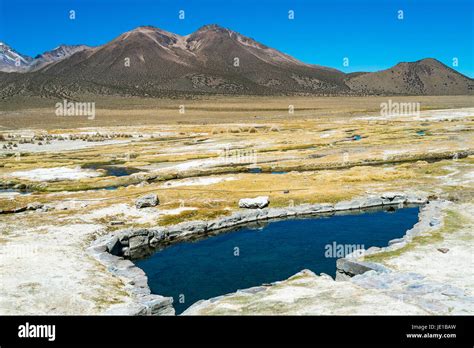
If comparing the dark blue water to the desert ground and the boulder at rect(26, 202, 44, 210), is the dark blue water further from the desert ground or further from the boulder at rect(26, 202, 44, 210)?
the boulder at rect(26, 202, 44, 210)

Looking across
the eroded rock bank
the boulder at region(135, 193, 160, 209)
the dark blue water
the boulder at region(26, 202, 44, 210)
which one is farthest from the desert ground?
the dark blue water

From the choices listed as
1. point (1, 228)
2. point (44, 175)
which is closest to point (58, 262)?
point (1, 228)

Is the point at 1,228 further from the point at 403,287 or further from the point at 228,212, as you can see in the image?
the point at 403,287

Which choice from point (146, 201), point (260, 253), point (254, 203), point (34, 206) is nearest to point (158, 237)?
point (146, 201)

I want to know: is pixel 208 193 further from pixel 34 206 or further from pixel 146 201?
pixel 34 206

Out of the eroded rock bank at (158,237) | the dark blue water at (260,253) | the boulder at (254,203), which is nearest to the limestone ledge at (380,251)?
the dark blue water at (260,253)

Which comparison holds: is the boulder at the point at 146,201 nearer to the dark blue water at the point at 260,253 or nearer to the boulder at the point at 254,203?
the boulder at the point at 254,203
